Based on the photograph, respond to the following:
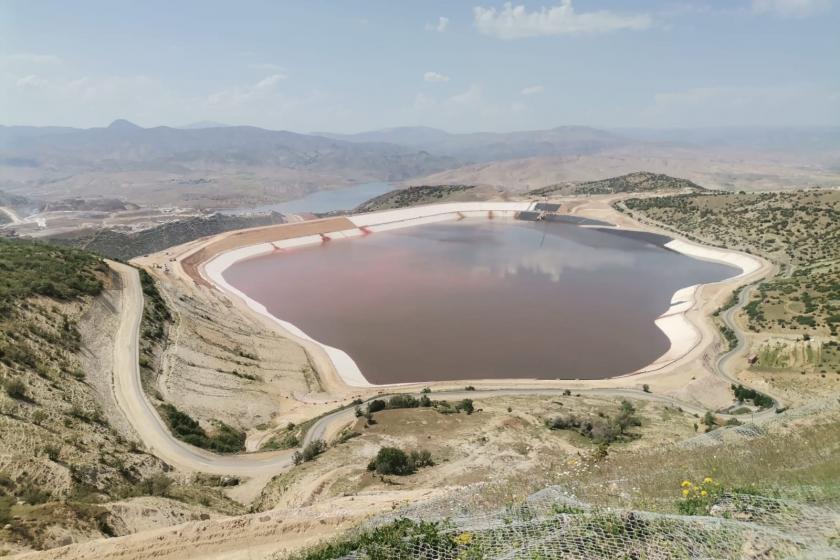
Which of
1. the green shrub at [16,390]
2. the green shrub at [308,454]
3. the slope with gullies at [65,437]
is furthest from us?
the green shrub at [308,454]

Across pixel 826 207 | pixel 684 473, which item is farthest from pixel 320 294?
pixel 826 207

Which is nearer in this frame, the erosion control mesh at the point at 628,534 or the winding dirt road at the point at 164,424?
the erosion control mesh at the point at 628,534

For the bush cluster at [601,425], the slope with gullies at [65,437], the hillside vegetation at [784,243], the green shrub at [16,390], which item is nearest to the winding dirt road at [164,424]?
the slope with gullies at [65,437]

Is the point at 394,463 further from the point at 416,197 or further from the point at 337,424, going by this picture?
the point at 416,197

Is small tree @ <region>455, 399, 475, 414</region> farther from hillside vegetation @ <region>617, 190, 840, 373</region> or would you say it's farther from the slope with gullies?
hillside vegetation @ <region>617, 190, 840, 373</region>

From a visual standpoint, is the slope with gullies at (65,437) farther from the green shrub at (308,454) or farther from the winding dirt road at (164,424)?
the green shrub at (308,454)

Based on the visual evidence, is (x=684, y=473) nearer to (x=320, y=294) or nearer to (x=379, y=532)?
(x=379, y=532)
